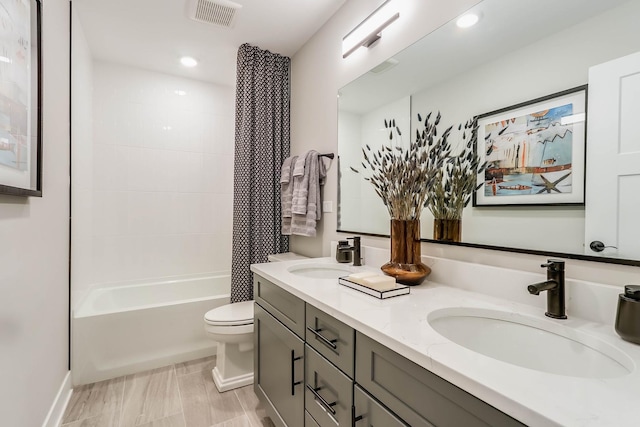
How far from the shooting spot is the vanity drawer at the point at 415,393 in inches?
22.4

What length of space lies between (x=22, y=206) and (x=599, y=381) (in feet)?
6.03

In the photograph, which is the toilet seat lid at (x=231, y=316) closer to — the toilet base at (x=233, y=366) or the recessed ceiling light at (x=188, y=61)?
the toilet base at (x=233, y=366)

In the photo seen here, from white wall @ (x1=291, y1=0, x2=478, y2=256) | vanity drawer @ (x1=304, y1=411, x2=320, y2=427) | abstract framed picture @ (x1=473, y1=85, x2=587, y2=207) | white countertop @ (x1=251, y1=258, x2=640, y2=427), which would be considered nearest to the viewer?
white countertop @ (x1=251, y1=258, x2=640, y2=427)

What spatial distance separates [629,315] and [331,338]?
2.54 ft

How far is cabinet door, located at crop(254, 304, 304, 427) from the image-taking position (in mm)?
1244

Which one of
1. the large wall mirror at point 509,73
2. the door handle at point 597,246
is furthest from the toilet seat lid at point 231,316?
the door handle at point 597,246

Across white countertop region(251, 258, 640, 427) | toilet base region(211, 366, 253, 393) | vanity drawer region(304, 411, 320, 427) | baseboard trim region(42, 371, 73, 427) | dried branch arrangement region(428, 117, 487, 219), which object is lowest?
toilet base region(211, 366, 253, 393)

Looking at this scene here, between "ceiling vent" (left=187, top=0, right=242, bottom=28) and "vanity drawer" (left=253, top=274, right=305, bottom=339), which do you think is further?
"ceiling vent" (left=187, top=0, right=242, bottom=28)

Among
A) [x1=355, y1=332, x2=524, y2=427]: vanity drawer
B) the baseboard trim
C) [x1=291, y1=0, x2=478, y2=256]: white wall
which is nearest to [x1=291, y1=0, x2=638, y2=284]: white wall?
[x1=291, y1=0, x2=478, y2=256]: white wall

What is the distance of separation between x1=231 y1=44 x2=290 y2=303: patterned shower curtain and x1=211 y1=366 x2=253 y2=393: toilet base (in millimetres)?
533

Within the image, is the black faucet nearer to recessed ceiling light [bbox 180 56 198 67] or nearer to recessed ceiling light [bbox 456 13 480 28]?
recessed ceiling light [bbox 456 13 480 28]

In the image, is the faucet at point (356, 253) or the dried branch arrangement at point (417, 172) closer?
the dried branch arrangement at point (417, 172)

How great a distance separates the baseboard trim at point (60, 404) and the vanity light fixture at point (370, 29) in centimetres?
255

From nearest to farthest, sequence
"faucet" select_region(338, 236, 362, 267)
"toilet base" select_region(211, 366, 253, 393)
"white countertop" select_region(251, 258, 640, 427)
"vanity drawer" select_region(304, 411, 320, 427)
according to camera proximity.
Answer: "white countertop" select_region(251, 258, 640, 427) < "vanity drawer" select_region(304, 411, 320, 427) < "faucet" select_region(338, 236, 362, 267) < "toilet base" select_region(211, 366, 253, 393)
